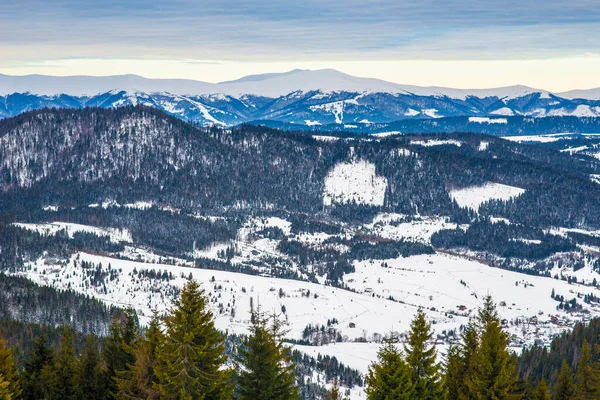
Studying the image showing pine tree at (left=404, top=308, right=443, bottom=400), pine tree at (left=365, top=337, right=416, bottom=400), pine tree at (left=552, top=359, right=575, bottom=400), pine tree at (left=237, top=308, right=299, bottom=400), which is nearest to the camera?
pine tree at (left=365, top=337, right=416, bottom=400)

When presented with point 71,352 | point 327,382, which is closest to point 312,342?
point 327,382

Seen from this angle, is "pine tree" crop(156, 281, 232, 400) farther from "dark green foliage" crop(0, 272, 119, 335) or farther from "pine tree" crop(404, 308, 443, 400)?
"dark green foliage" crop(0, 272, 119, 335)

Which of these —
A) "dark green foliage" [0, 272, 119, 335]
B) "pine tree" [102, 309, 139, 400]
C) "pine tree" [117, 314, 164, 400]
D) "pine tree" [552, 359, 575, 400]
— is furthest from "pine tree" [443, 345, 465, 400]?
"dark green foliage" [0, 272, 119, 335]

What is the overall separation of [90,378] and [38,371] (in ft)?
15.3

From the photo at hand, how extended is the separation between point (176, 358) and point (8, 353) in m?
18.5

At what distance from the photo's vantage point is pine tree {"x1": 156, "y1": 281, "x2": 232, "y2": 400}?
40531 millimetres

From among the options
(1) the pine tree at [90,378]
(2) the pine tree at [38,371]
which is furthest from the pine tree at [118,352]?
(2) the pine tree at [38,371]

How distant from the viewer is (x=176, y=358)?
134ft

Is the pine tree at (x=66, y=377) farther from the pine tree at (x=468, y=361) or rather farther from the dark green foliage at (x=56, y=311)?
the dark green foliage at (x=56, y=311)

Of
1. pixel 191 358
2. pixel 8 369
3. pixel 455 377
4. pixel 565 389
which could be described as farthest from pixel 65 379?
pixel 565 389

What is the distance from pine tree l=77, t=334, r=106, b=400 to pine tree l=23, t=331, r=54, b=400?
8.46ft

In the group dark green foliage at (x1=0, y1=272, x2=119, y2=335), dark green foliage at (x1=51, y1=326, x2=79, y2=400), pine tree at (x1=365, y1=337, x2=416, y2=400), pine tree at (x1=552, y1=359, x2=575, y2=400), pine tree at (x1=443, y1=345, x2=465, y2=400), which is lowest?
dark green foliage at (x1=0, y1=272, x2=119, y2=335)

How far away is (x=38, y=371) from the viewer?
193ft

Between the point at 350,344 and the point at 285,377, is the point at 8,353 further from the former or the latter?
the point at 350,344
